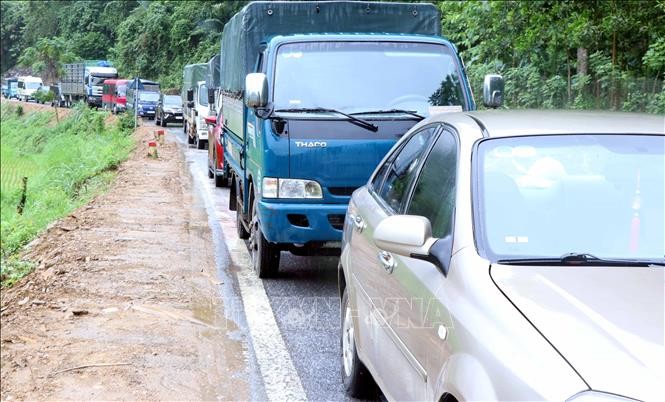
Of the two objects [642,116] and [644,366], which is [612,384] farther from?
[642,116]

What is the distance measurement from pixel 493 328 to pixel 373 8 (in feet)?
24.3

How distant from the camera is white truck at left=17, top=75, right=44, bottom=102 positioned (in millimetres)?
71688

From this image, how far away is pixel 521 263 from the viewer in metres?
3.00

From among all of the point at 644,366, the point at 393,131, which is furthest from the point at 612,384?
the point at 393,131

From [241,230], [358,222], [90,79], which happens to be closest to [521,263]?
[358,222]

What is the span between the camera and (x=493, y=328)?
2580 mm

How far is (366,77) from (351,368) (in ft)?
11.5

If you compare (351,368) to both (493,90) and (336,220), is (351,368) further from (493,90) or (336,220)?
(493,90)

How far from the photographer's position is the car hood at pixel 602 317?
87.6 inches

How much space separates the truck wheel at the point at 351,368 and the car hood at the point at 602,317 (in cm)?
193

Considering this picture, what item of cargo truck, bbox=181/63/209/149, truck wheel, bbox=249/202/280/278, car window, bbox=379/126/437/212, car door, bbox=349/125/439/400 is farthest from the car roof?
cargo truck, bbox=181/63/209/149

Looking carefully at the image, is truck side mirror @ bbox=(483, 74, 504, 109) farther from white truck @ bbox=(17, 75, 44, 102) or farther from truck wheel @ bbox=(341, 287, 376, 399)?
white truck @ bbox=(17, 75, 44, 102)

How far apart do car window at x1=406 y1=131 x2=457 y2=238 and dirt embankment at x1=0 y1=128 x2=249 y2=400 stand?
73.9 inches

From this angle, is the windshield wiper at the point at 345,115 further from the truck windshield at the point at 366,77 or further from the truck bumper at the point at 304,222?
the truck bumper at the point at 304,222
